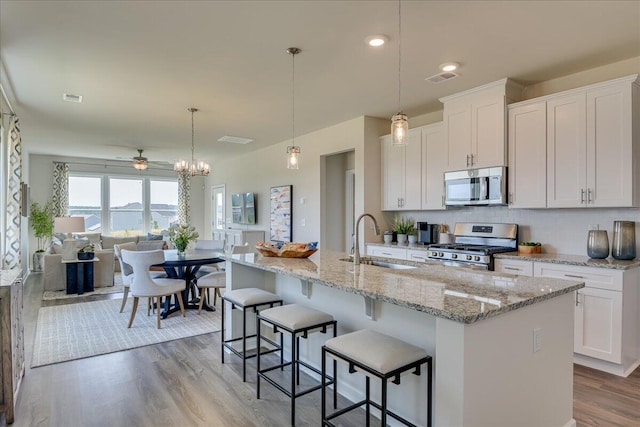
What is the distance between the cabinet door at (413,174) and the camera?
16.3ft

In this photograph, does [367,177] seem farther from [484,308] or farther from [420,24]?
[484,308]

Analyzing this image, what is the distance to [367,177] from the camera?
538 cm

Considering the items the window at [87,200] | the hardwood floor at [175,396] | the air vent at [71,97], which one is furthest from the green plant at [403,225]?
the window at [87,200]

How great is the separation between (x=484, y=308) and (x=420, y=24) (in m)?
2.17

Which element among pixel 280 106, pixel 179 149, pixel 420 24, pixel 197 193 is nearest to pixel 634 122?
pixel 420 24

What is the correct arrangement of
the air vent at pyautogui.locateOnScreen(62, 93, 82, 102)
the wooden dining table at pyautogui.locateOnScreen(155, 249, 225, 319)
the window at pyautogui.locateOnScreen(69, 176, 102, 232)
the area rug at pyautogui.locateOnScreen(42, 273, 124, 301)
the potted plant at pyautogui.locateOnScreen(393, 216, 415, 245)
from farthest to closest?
the window at pyautogui.locateOnScreen(69, 176, 102, 232), the area rug at pyautogui.locateOnScreen(42, 273, 124, 301), the potted plant at pyautogui.locateOnScreen(393, 216, 415, 245), the wooden dining table at pyautogui.locateOnScreen(155, 249, 225, 319), the air vent at pyautogui.locateOnScreen(62, 93, 82, 102)

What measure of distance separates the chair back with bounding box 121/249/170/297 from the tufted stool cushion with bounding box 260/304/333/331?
6.93 feet

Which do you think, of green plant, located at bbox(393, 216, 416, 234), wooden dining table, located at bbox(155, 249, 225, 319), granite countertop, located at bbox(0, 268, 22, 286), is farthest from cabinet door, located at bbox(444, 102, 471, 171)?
granite countertop, located at bbox(0, 268, 22, 286)

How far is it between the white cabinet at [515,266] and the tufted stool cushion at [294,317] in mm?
2142

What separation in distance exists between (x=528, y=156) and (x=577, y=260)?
44.3 inches

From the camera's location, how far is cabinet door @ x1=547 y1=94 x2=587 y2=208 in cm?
341

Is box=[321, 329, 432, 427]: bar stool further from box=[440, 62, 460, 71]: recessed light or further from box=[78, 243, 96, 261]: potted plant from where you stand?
box=[78, 243, 96, 261]: potted plant

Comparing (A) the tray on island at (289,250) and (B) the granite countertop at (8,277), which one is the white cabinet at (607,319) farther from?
(B) the granite countertop at (8,277)

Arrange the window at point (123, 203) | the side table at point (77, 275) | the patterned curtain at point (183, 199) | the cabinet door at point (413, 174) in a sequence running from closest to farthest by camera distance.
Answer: the cabinet door at point (413, 174)
the side table at point (77, 275)
the window at point (123, 203)
the patterned curtain at point (183, 199)
